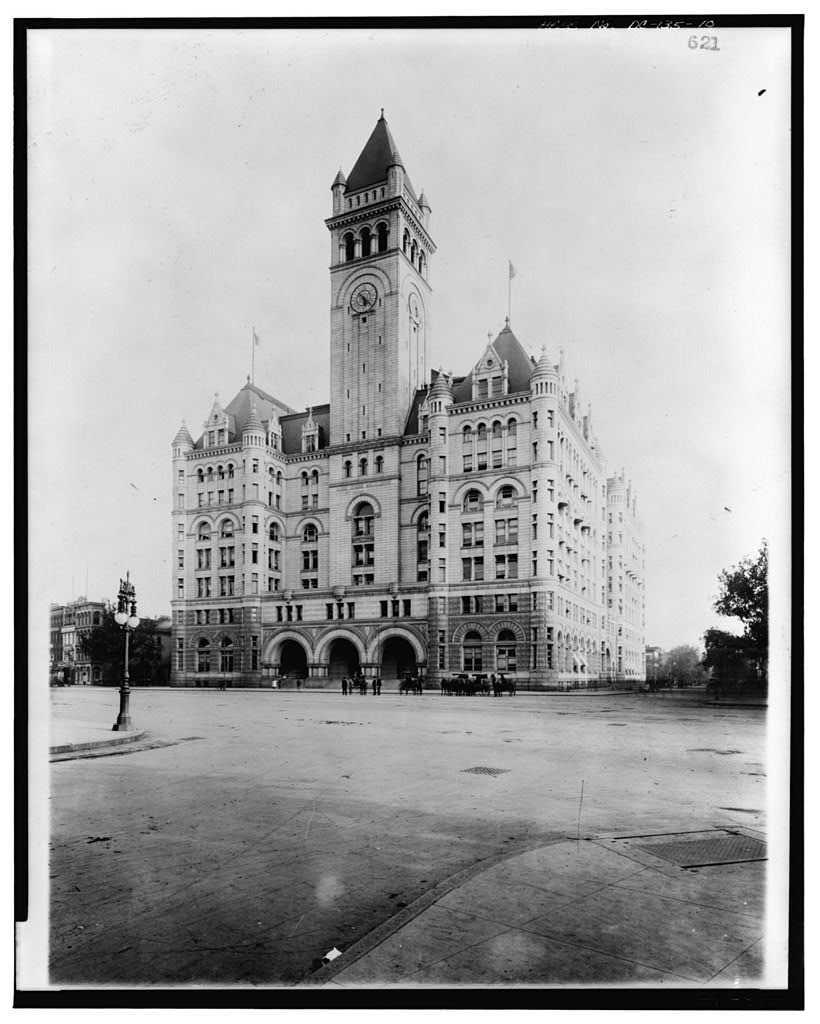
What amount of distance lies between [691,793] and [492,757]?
3.70m

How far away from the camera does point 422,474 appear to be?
120 feet

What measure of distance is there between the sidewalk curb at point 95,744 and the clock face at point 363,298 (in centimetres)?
944

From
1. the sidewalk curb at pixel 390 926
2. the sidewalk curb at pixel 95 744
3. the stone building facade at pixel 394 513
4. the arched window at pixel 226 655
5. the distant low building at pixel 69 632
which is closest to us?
the sidewalk curb at pixel 390 926

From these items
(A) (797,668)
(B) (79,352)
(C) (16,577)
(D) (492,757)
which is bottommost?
(D) (492,757)

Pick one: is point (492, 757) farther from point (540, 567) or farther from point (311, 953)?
point (540, 567)

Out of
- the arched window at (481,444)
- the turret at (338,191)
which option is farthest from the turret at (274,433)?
the arched window at (481,444)

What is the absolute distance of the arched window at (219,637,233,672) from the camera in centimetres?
1480

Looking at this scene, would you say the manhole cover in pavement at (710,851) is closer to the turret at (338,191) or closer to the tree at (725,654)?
the tree at (725,654)

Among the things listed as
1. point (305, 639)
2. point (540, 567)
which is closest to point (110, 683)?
point (305, 639)

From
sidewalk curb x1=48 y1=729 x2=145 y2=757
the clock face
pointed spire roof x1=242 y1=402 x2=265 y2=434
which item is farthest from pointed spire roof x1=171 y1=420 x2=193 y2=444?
the clock face

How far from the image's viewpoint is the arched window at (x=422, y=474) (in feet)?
116

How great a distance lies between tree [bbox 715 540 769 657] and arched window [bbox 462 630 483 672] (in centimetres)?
3504
